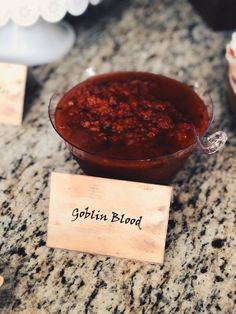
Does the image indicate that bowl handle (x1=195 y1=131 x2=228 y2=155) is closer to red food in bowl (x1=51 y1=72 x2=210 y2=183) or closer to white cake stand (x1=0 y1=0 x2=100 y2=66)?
red food in bowl (x1=51 y1=72 x2=210 y2=183)

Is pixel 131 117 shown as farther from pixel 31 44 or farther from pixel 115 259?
pixel 31 44

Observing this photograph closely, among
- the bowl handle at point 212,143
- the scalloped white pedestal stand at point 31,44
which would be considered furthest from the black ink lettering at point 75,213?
the scalloped white pedestal stand at point 31,44

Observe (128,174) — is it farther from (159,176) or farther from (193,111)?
(193,111)

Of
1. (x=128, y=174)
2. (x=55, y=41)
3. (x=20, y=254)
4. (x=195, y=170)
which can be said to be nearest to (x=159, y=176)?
(x=128, y=174)

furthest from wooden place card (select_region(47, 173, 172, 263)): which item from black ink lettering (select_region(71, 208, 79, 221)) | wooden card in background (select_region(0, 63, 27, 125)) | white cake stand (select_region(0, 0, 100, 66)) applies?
white cake stand (select_region(0, 0, 100, 66))

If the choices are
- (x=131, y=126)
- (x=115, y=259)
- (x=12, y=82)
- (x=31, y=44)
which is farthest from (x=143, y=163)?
(x=31, y=44)

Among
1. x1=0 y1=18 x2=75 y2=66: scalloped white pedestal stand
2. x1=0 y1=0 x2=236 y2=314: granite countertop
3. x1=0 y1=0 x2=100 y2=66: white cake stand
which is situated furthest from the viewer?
x1=0 y1=18 x2=75 y2=66: scalloped white pedestal stand
